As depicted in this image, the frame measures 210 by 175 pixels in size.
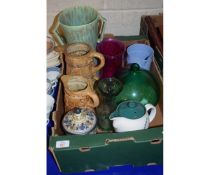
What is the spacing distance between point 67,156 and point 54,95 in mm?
224

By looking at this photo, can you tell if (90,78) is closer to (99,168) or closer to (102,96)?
(102,96)

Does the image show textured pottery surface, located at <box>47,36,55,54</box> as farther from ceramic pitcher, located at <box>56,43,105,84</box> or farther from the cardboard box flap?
the cardboard box flap

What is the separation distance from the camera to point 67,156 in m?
0.67

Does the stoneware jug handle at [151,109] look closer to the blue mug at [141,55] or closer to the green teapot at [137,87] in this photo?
the green teapot at [137,87]

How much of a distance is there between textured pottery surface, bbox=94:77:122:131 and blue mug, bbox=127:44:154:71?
0.16 meters

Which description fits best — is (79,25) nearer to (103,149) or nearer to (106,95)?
(106,95)

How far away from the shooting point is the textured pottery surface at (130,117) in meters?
0.67

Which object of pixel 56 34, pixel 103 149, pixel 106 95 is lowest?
pixel 103 149

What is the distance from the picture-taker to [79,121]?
0.69 m

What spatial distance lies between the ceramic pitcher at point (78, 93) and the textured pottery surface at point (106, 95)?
3 cm

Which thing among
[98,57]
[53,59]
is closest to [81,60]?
[98,57]

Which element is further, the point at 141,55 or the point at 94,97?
the point at 141,55

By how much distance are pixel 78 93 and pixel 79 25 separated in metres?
0.26

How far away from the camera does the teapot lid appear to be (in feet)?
2.23
